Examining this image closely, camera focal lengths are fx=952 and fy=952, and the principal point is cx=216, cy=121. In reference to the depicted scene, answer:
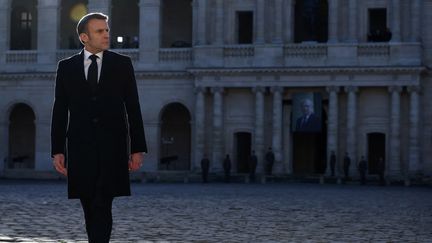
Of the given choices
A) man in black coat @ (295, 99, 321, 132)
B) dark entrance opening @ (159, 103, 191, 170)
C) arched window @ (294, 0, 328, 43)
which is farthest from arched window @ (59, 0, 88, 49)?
man in black coat @ (295, 99, 321, 132)

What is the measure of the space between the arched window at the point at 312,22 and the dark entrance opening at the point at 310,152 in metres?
4.58

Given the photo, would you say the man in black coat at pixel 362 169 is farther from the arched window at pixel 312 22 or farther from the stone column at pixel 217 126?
the arched window at pixel 312 22

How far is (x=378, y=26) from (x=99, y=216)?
1808 inches

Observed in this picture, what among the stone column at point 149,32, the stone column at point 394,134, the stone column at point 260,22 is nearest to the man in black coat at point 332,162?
the stone column at point 394,134

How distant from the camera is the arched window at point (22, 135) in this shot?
190 feet

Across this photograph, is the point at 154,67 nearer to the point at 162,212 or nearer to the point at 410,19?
the point at 410,19

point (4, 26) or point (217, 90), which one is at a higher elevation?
point (4, 26)

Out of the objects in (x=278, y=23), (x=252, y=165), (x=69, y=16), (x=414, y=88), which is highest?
(x=69, y=16)

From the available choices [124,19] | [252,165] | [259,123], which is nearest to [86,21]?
[252,165]

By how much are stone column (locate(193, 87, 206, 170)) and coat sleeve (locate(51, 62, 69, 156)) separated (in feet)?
143

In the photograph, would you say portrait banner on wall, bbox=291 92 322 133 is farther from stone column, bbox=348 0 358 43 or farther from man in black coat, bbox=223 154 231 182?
man in black coat, bbox=223 154 231 182

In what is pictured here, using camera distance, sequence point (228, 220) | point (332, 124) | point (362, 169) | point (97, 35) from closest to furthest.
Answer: point (97, 35) → point (228, 220) → point (362, 169) → point (332, 124)

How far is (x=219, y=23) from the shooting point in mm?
52719

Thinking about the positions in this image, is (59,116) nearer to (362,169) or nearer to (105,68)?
(105,68)
